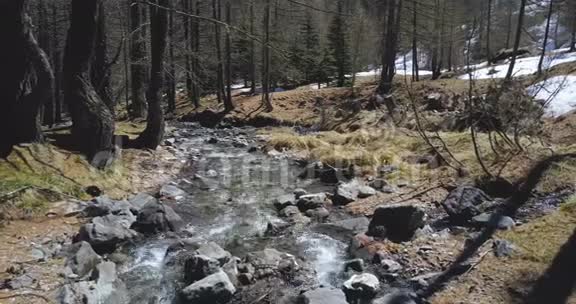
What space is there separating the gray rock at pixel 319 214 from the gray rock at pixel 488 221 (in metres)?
2.72

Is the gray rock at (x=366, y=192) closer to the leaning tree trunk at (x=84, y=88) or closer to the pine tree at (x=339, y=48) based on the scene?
the leaning tree trunk at (x=84, y=88)

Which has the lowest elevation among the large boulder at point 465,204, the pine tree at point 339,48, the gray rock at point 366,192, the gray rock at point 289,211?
the gray rock at point 289,211

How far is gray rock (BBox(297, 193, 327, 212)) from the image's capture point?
386 inches

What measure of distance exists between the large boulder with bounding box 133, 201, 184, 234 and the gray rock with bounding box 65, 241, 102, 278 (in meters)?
1.49

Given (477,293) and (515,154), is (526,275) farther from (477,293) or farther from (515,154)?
(515,154)

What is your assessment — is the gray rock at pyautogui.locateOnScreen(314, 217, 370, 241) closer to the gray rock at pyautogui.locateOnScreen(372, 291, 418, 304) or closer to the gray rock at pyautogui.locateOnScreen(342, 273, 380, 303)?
the gray rock at pyautogui.locateOnScreen(342, 273, 380, 303)

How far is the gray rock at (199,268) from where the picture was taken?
6375mm

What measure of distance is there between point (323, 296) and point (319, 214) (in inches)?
146

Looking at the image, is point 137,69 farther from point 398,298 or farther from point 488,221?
point 398,298

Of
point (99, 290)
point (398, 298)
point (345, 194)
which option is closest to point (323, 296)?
point (398, 298)

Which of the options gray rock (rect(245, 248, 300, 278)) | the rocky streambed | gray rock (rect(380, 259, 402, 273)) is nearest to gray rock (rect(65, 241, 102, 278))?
the rocky streambed

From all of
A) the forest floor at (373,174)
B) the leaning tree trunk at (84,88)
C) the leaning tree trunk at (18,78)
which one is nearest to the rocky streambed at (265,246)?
the forest floor at (373,174)

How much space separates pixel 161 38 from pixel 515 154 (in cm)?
978

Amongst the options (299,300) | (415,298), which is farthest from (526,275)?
(299,300)
